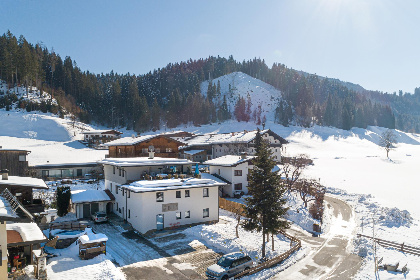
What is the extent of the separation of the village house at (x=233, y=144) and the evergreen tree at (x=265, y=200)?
139ft

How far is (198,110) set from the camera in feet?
450

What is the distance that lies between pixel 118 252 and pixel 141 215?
197 inches

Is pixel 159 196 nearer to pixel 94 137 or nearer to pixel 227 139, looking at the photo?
pixel 227 139

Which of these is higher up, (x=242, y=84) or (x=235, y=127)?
(x=242, y=84)

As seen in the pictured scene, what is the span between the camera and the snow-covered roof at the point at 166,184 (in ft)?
93.4

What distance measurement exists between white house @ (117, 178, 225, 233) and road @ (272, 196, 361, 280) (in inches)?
400

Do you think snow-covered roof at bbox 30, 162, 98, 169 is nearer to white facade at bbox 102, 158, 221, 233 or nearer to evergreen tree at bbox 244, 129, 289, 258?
white facade at bbox 102, 158, 221, 233

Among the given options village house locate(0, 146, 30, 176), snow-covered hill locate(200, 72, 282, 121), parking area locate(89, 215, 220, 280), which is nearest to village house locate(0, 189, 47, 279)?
parking area locate(89, 215, 220, 280)

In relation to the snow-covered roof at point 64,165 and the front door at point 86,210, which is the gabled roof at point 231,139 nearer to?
the snow-covered roof at point 64,165

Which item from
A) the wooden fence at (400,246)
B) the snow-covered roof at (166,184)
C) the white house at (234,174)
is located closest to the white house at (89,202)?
the snow-covered roof at (166,184)

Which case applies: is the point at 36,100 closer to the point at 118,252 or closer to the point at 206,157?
the point at 206,157

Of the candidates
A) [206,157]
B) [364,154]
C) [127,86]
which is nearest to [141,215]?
[206,157]

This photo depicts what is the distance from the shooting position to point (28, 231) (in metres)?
17.6

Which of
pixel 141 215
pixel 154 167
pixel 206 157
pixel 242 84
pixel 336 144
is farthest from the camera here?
pixel 242 84
